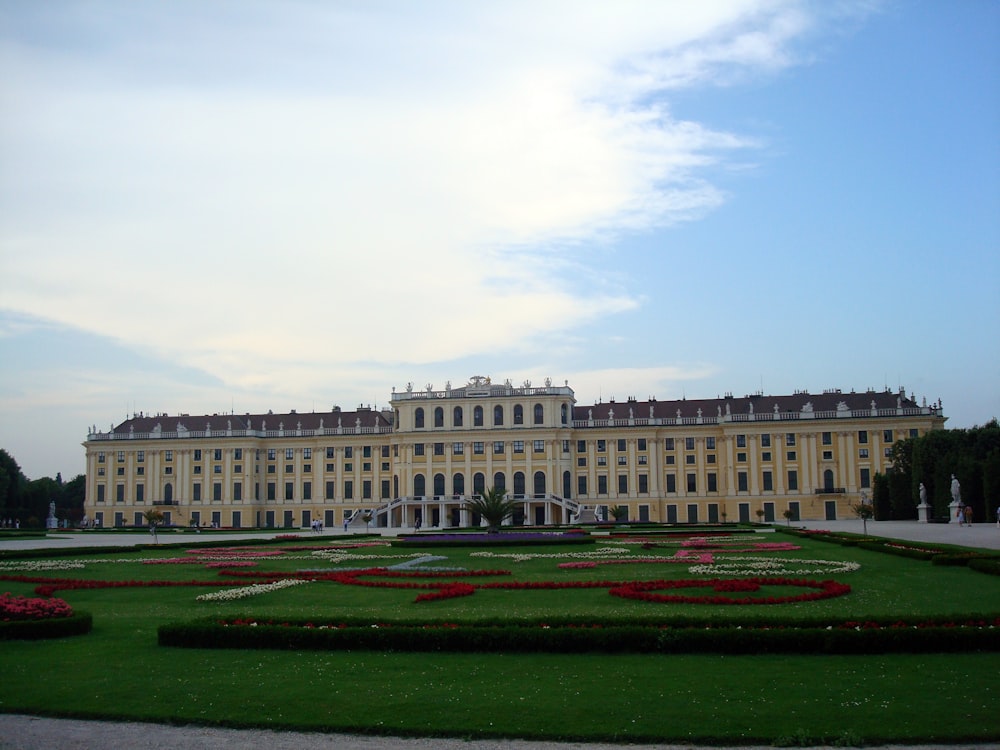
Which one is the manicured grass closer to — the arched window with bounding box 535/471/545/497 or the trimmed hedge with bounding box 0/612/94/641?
the trimmed hedge with bounding box 0/612/94/641

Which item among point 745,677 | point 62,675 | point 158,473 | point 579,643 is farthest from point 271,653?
point 158,473

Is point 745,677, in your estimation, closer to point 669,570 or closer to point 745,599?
point 745,599

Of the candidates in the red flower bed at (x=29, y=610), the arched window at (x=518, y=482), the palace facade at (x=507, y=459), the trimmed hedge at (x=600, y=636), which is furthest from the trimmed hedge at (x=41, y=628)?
the arched window at (x=518, y=482)

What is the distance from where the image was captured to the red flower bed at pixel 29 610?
13.9 meters

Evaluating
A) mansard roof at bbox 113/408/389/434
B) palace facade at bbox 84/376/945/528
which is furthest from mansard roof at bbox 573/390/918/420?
mansard roof at bbox 113/408/389/434

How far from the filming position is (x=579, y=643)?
480 inches

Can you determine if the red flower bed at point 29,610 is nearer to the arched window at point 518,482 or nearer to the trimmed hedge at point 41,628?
the trimmed hedge at point 41,628

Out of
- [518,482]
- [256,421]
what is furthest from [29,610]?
[256,421]

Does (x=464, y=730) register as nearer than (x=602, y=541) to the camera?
Yes

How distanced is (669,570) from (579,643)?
1159cm

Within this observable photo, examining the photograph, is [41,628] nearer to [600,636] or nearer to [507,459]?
[600,636]

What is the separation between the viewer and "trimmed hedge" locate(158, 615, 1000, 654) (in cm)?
1172

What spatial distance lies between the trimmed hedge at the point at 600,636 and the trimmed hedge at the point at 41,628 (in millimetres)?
1826

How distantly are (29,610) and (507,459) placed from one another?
6737 cm
